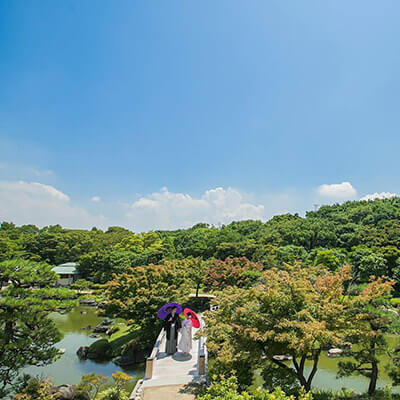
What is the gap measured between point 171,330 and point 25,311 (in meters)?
6.29

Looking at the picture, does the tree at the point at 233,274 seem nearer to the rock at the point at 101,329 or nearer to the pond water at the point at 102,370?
the pond water at the point at 102,370

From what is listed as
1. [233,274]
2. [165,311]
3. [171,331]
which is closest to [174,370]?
[171,331]

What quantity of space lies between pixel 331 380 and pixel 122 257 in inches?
1095

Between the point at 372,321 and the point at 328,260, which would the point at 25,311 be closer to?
the point at 372,321

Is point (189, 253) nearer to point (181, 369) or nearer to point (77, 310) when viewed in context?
point (77, 310)

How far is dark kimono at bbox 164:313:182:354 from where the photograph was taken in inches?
424


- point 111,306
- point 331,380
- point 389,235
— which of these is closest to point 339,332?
point 331,380

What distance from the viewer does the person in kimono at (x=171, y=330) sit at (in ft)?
35.3

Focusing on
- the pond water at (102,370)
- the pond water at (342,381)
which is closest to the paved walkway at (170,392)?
the pond water at (102,370)

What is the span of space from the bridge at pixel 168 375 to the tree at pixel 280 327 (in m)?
1.62

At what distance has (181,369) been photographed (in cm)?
957

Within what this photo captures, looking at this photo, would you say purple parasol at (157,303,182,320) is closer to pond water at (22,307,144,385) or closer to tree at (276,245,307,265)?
pond water at (22,307,144,385)

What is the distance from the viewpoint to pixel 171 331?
10758mm

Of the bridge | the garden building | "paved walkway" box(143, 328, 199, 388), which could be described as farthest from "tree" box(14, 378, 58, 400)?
the garden building
